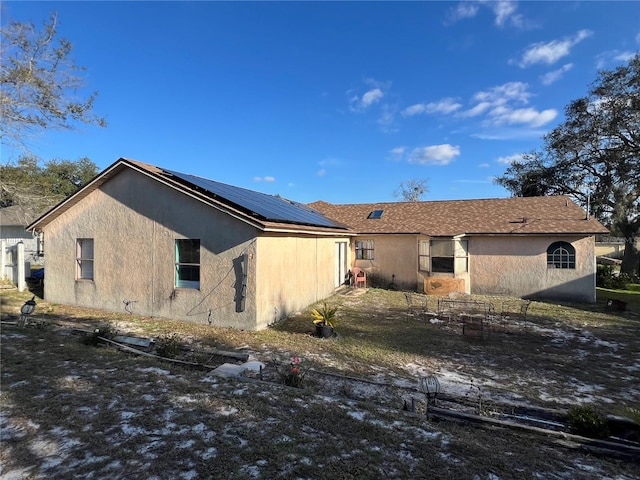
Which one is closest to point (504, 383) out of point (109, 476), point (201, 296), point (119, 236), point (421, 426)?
point (421, 426)

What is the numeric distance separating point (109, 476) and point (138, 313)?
330 inches

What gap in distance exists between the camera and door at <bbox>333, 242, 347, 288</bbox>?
16156 millimetres

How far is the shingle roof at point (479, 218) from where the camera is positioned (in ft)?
50.0

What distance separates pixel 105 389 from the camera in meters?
4.89

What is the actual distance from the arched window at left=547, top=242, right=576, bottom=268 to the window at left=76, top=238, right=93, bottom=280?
18.5 metres

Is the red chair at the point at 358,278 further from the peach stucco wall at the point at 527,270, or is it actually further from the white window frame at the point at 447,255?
the peach stucco wall at the point at 527,270

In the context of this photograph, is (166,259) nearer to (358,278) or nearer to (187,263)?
(187,263)

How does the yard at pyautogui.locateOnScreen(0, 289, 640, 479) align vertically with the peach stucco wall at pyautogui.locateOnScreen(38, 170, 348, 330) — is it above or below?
below

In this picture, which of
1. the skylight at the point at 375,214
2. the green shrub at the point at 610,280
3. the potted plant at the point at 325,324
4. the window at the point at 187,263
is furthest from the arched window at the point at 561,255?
the window at the point at 187,263

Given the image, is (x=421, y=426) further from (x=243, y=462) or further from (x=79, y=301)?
(x=79, y=301)

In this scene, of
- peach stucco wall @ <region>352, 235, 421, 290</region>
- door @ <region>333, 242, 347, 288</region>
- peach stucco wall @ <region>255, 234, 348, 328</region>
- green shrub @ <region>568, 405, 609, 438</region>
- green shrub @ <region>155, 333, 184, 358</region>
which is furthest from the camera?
peach stucco wall @ <region>352, 235, 421, 290</region>

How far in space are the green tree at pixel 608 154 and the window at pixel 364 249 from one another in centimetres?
1609

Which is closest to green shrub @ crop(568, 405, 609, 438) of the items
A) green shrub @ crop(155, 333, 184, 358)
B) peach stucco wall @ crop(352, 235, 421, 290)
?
green shrub @ crop(155, 333, 184, 358)

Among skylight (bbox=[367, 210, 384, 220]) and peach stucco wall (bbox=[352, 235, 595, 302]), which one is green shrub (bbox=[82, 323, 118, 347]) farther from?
skylight (bbox=[367, 210, 384, 220])
